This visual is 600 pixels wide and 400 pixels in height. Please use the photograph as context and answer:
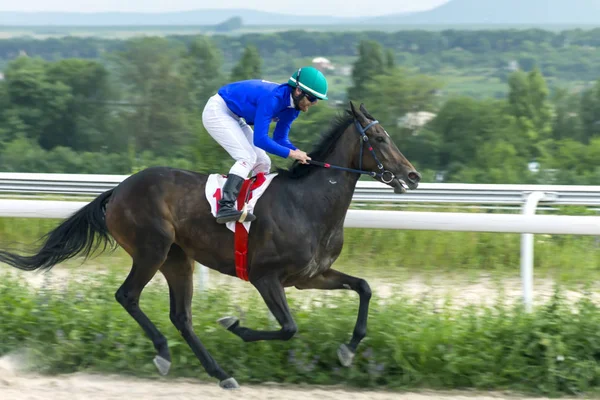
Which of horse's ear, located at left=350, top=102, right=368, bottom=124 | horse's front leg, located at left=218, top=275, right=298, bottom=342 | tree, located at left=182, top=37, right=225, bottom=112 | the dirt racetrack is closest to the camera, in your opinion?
the dirt racetrack

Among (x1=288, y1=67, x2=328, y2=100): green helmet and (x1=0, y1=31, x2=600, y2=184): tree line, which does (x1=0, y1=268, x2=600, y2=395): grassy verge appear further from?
(x1=0, y1=31, x2=600, y2=184): tree line

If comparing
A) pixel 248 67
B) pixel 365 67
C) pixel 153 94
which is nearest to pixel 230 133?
pixel 248 67

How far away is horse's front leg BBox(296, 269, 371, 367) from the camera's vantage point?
435cm

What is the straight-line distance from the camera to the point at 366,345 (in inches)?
178

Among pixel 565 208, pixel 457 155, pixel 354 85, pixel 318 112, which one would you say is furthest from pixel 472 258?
pixel 354 85

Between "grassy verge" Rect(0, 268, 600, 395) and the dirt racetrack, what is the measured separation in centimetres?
10

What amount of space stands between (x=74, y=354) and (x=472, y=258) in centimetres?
328

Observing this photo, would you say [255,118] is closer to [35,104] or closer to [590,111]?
[590,111]

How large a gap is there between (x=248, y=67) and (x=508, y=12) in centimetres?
8908

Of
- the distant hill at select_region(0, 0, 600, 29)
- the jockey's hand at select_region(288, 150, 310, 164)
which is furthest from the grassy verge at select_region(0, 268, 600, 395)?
the distant hill at select_region(0, 0, 600, 29)

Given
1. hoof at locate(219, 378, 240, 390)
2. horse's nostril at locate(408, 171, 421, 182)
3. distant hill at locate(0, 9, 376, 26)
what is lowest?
hoof at locate(219, 378, 240, 390)

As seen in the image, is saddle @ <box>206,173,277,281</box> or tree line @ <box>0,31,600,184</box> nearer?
saddle @ <box>206,173,277,281</box>

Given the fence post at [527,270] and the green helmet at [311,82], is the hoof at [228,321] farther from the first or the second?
the fence post at [527,270]

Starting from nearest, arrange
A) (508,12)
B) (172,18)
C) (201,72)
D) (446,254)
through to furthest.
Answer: (446,254) → (201,72) → (172,18) → (508,12)
